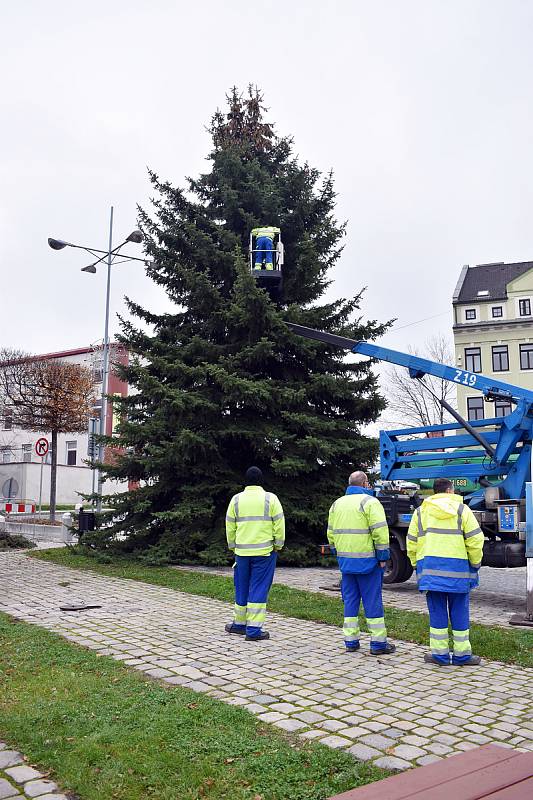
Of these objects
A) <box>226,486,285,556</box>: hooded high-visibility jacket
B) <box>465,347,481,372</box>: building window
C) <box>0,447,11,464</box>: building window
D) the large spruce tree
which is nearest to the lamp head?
the large spruce tree

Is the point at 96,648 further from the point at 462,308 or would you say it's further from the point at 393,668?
the point at 462,308

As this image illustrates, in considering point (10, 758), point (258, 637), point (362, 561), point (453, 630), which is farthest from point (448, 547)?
point (10, 758)

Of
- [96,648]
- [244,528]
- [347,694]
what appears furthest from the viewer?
[244,528]

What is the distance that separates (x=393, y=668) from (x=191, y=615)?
11.5 feet

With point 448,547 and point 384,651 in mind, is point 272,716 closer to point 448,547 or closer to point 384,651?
point 384,651

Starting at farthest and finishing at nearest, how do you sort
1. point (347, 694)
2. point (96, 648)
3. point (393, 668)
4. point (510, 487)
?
point (510, 487)
point (96, 648)
point (393, 668)
point (347, 694)

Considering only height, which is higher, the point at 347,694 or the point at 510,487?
the point at 510,487

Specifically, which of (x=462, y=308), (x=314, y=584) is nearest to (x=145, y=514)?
(x=314, y=584)

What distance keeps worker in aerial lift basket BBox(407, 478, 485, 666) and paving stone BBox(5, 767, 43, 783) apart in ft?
13.1

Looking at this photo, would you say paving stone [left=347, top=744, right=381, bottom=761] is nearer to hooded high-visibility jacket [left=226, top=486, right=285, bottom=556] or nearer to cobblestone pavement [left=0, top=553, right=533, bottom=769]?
cobblestone pavement [left=0, top=553, right=533, bottom=769]

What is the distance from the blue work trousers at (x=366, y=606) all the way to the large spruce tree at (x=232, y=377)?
6986 millimetres

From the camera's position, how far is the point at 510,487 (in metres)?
11.1

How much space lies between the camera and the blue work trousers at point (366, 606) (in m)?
7.35

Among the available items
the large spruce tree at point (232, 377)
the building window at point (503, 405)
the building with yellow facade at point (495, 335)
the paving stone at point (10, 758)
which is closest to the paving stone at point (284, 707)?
the paving stone at point (10, 758)
